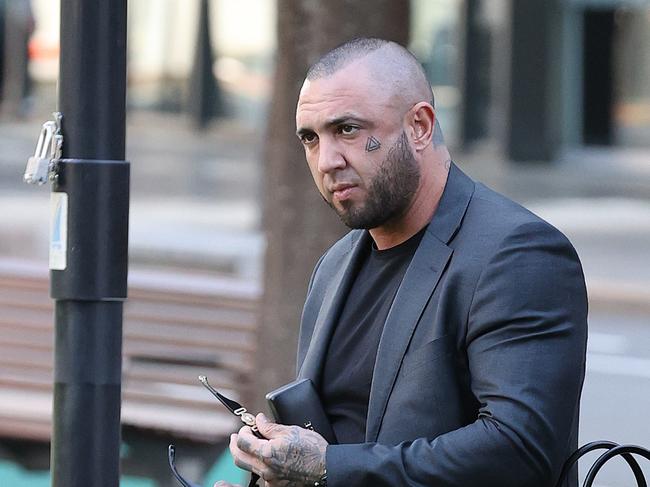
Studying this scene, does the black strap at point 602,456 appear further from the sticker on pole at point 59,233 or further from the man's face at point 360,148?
the sticker on pole at point 59,233

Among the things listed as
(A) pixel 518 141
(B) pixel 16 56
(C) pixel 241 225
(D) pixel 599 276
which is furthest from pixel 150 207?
(B) pixel 16 56

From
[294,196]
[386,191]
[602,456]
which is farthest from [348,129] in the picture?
[294,196]

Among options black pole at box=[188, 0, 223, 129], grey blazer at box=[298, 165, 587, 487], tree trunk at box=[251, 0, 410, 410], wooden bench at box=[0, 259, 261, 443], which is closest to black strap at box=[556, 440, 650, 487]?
grey blazer at box=[298, 165, 587, 487]

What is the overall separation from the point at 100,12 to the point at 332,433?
124 cm

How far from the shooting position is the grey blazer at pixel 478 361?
235 cm

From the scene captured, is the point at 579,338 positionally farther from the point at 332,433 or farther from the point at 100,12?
the point at 100,12

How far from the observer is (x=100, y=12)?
11.0 ft

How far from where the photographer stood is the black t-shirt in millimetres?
2600

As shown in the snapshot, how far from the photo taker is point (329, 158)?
2.54 metres

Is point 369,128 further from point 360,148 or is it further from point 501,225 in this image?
point 501,225

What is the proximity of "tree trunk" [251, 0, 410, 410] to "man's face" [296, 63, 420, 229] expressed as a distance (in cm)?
308

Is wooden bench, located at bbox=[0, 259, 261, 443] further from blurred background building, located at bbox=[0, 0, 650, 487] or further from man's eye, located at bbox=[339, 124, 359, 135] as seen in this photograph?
man's eye, located at bbox=[339, 124, 359, 135]

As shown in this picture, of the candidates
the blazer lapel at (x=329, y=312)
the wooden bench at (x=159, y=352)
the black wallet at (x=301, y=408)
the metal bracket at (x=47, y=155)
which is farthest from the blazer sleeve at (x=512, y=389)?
the wooden bench at (x=159, y=352)

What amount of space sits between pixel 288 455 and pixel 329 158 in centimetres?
51
